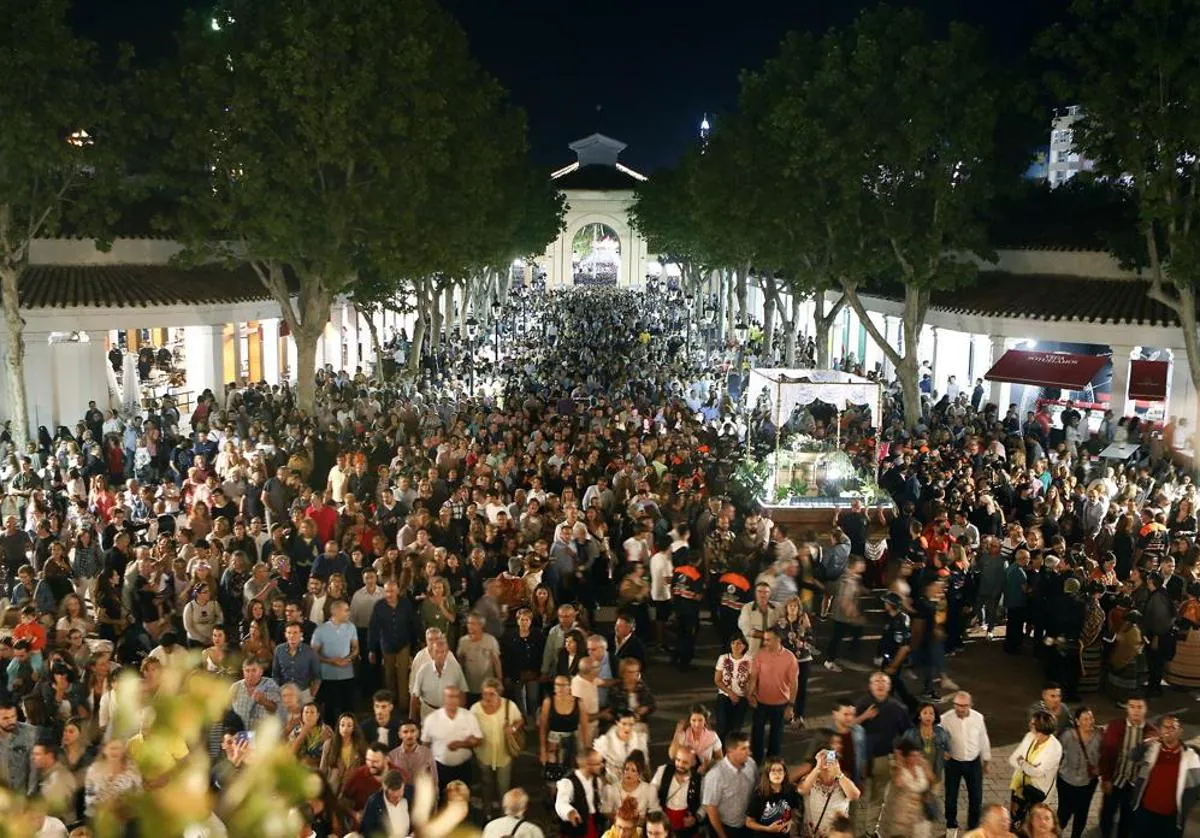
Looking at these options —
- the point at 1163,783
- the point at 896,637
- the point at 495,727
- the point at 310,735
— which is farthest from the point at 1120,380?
the point at 310,735

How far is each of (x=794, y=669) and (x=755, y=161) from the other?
22.1 meters

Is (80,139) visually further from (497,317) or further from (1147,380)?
(497,317)

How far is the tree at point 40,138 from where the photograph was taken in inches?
760

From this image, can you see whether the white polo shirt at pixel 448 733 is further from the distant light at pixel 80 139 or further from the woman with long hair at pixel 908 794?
the distant light at pixel 80 139

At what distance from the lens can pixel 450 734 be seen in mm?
7832

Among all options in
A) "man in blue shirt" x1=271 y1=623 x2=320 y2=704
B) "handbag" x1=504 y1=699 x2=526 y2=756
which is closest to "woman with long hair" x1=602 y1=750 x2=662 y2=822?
"handbag" x1=504 y1=699 x2=526 y2=756

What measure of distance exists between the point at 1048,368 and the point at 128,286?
20.3 metres

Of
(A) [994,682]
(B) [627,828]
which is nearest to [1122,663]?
(A) [994,682]

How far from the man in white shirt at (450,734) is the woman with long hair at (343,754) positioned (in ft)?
1.94

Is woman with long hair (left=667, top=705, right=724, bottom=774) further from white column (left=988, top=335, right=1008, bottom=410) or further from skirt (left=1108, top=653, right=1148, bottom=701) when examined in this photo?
white column (left=988, top=335, right=1008, bottom=410)

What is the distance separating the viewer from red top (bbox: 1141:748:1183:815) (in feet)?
23.9

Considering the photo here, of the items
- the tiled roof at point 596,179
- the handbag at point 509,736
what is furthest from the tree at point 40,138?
the tiled roof at point 596,179

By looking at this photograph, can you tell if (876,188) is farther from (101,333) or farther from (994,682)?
(101,333)

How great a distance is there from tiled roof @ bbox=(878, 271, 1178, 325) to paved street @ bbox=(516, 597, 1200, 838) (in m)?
12.6
